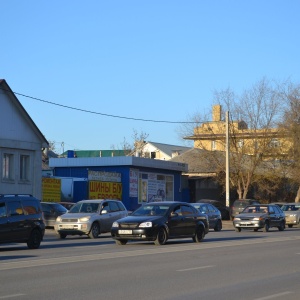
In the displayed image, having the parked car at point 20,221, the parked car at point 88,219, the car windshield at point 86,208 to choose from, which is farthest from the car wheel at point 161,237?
the car windshield at point 86,208

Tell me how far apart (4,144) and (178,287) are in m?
29.2

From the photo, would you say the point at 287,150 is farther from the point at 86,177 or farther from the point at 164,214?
the point at 164,214

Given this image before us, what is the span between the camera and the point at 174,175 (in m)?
61.2

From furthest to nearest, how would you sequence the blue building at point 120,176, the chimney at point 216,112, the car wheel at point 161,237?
the chimney at point 216,112 < the blue building at point 120,176 < the car wheel at point 161,237

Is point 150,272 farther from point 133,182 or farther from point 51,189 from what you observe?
point 133,182

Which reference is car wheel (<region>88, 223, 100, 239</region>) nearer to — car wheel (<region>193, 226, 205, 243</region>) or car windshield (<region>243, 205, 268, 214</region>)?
car wheel (<region>193, 226, 205, 243</region>)

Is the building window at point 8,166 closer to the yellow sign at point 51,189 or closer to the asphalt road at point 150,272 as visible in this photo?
the yellow sign at point 51,189

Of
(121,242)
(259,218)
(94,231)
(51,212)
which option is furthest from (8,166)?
(121,242)

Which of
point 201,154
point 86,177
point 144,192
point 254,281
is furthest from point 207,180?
point 254,281

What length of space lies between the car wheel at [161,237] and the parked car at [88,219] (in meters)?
5.27

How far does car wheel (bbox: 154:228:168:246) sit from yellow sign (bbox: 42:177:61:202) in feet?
73.4

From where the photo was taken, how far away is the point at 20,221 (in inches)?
925

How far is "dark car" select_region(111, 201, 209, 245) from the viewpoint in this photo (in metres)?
24.4

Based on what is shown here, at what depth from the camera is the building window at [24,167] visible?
142 feet
